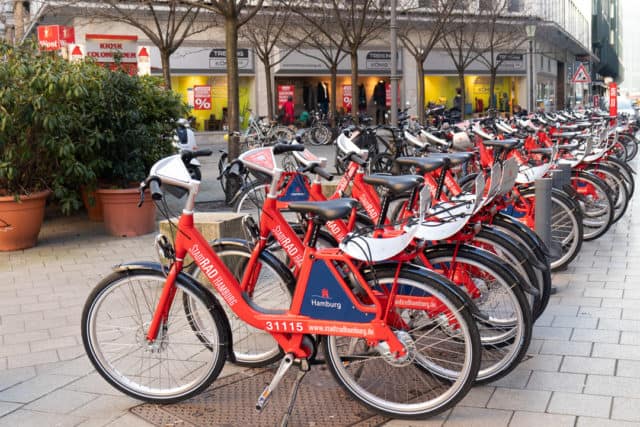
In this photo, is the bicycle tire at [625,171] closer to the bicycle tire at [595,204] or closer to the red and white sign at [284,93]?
the bicycle tire at [595,204]

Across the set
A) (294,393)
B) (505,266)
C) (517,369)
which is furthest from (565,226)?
(294,393)

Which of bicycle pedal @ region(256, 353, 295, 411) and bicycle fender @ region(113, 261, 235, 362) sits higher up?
bicycle fender @ region(113, 261, 235, 362)

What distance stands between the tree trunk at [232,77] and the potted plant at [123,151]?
1722mm

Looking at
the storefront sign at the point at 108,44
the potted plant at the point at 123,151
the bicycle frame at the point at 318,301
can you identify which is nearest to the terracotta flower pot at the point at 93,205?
the potted plant at the point at 123,151

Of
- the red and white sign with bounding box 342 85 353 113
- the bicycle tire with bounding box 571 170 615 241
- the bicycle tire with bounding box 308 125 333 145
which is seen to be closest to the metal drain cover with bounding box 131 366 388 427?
the bicycle tire with bounding box 571 170 615 241

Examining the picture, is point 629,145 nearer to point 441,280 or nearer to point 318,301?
point 441,280

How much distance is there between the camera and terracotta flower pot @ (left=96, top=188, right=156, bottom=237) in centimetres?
911

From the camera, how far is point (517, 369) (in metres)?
4.55

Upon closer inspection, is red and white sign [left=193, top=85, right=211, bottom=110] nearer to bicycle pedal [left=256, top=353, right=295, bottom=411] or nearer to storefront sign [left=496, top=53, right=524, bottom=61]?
storefront sign [left=496, top=53, right=524, bottom=61]

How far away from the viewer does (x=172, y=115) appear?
10.7 metres

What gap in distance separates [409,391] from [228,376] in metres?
1.08

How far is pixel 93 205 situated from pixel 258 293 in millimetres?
5723

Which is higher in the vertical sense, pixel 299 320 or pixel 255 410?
pixel 299 320

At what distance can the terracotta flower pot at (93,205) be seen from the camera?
9.46m
